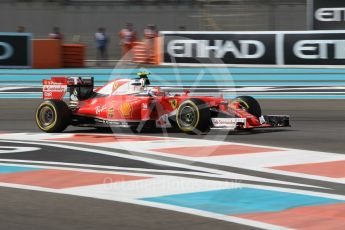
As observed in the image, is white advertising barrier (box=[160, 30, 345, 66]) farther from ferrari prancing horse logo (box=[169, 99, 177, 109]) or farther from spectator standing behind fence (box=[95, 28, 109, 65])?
ferrari prancing horse logo (box=[169, 99, 177, 109])

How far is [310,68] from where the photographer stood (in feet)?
68.9

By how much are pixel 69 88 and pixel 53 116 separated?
0.59 m

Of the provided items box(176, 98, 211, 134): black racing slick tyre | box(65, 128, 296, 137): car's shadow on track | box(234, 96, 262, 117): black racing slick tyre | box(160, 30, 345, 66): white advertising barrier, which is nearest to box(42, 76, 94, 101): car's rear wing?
box(65, 128, 296, 137): car's shadow on track

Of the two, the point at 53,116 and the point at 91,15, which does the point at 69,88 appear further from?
the point at 91,15

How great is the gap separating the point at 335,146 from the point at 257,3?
18172mm

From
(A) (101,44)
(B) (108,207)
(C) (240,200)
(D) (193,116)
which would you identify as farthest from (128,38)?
(B) (108,207)

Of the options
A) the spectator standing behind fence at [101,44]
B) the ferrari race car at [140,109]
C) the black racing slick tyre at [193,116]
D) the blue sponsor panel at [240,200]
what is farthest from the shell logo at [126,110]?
the spectator standing behind fence at [101,44]

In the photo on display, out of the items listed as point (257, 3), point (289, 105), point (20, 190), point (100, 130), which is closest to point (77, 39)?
point (257, 3)

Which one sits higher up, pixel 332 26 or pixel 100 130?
pixel 332 26

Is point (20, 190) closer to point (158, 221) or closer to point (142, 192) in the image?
point (142, 192)

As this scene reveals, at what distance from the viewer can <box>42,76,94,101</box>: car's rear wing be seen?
1142 centimetres

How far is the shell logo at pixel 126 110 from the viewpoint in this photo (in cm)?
1077

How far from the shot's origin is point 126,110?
35.4 ft

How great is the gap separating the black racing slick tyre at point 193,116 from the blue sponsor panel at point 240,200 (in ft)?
11.9
